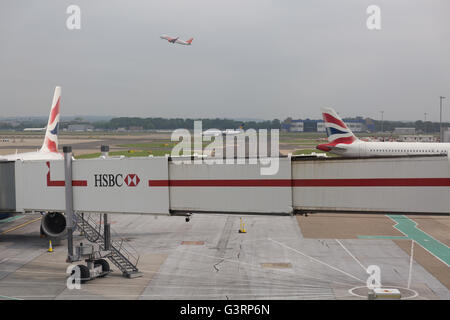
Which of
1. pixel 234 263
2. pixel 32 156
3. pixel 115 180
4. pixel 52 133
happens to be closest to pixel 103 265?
pixel 115 180

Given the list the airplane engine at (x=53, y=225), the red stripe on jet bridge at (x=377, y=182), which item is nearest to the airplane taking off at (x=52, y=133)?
the airplane engine at (x=53, y=225)

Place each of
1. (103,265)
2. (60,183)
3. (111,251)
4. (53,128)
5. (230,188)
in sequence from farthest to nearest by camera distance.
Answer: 1. (53,128)
2. (111,251)
3. (60,183)
4. (103,265)
5. (230,188)

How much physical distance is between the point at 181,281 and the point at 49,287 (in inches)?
309

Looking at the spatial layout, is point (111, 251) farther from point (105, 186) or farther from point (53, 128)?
point (53, 128)

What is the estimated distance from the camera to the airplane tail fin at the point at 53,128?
54.3m

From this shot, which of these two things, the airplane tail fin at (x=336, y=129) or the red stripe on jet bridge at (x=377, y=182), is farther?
the airplane tail fin at (x=336, y=129)

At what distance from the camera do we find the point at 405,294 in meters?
27.8

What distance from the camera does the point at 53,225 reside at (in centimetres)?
4059

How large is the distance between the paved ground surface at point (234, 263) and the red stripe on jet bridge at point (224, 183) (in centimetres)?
610

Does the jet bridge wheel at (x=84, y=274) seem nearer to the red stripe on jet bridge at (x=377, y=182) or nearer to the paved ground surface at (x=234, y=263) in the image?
the paved ground surface at (x=234, y=263)

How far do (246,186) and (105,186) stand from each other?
9.20 metres

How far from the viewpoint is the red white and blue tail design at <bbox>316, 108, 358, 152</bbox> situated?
2884 inches
